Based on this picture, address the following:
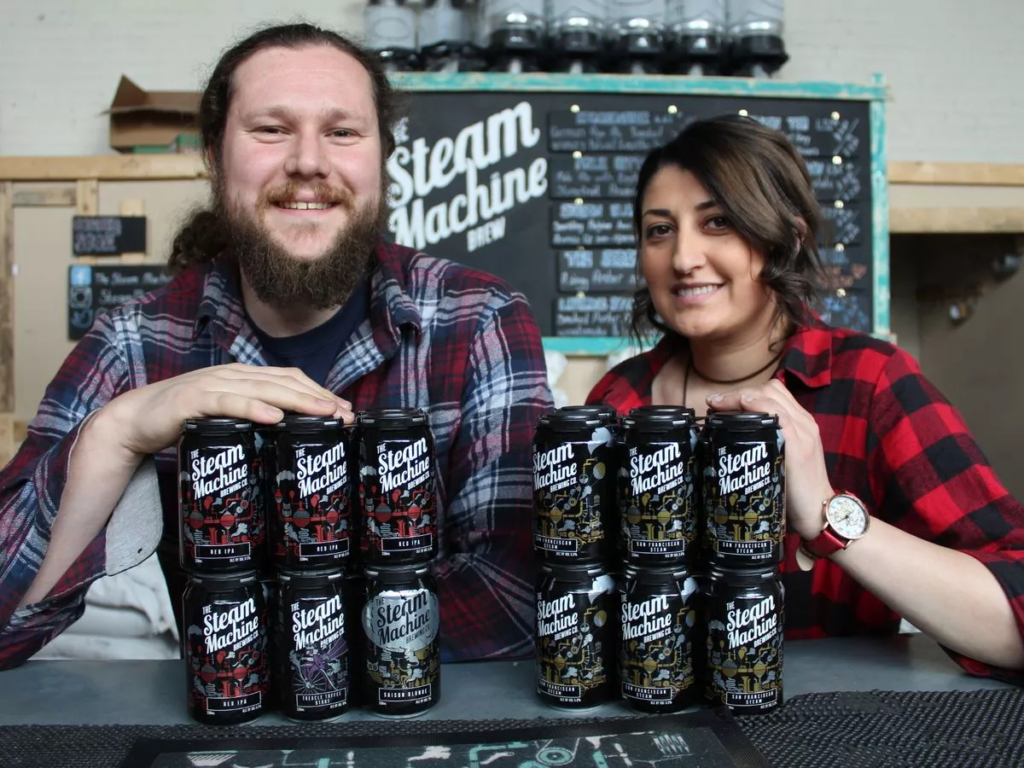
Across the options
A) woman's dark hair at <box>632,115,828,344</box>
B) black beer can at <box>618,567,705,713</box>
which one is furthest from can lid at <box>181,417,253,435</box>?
woman's dark hair at <box>632,115,828,344</box>

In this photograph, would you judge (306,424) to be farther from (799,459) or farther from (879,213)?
(879,213)

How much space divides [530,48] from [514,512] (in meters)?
2.26

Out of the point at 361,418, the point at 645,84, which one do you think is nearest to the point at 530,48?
the point at 645,84

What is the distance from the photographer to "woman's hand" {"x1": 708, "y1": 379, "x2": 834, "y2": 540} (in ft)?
3.01

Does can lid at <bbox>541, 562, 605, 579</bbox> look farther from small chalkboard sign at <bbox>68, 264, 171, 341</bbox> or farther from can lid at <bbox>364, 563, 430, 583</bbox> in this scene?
small chalkboard sign at <bbox>68, 264, 171, 341</bbox>

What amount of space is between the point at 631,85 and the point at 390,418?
2431 mm

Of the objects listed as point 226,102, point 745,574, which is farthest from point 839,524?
point 226,102

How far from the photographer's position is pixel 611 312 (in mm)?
2926

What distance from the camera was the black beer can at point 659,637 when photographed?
0.80 m

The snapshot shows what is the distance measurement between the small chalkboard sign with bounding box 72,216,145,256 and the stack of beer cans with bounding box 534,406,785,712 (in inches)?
105

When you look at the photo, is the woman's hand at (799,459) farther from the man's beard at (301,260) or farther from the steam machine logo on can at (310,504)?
the man's beard at (301,260)

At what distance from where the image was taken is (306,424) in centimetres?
79

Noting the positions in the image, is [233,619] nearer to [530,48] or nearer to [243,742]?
[243,742]

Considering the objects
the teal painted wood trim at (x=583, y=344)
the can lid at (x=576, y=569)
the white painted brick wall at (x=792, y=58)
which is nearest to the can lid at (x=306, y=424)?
the can lid at (x=576, y=569)
